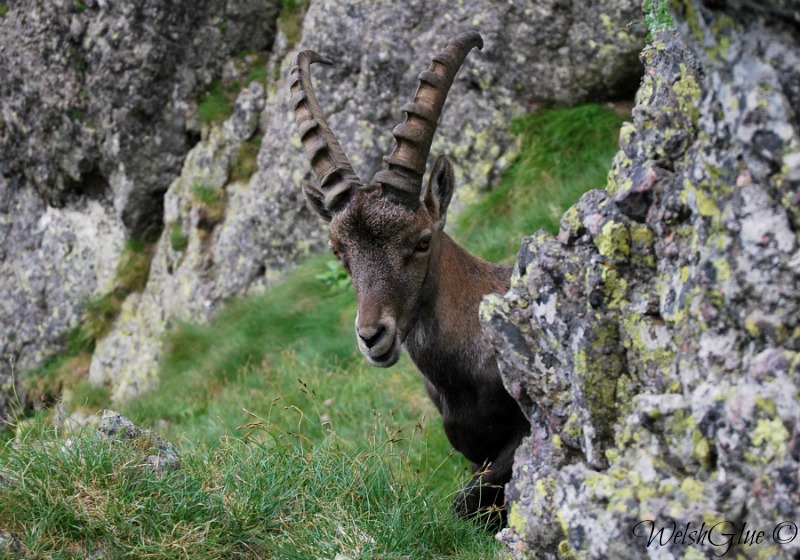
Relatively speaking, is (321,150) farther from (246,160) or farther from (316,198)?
(246,160)

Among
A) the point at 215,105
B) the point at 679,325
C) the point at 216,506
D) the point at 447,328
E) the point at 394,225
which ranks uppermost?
the point at 679,325

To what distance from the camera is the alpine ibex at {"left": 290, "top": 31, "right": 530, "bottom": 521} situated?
586 centimetres

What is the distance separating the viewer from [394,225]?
232 inches

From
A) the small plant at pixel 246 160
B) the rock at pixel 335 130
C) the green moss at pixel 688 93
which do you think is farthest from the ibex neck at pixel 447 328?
the small plant at pixel 246 160

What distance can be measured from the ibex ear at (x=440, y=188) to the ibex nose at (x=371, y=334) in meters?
1.12

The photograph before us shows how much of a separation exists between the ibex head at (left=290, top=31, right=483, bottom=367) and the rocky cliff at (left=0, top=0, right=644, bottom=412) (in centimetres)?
552

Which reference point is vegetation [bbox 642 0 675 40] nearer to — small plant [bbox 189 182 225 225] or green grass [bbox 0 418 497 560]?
green grass [bbox 0 418 497 560]

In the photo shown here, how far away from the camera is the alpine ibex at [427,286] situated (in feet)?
19.2

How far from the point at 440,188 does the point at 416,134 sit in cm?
67

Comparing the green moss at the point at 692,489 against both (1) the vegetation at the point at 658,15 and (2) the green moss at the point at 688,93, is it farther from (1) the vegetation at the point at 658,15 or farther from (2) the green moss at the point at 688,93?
(1) the vegetation at the point at 658,15

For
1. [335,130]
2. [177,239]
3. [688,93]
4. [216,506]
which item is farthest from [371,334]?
[177,239]

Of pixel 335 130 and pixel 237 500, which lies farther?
pixel 335 130

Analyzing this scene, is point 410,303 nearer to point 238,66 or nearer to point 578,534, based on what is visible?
point 578,534

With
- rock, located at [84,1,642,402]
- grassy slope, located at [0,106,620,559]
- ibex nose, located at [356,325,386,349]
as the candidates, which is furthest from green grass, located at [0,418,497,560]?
rock, located at [84,1,642,402]
